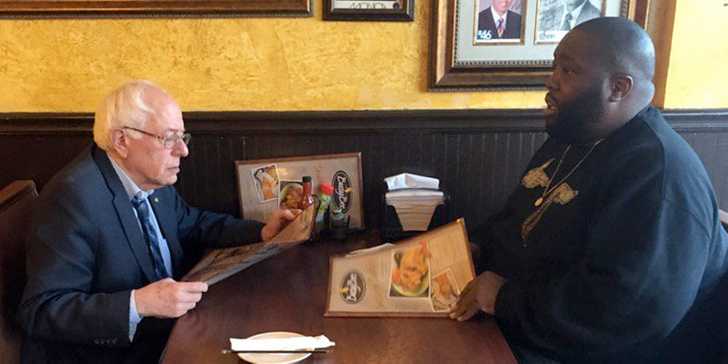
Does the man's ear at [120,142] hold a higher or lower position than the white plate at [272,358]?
higher

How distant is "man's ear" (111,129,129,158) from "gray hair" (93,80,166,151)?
10 millimetres

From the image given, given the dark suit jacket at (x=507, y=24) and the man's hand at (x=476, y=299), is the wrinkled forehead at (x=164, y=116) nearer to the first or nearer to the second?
the man's hand at (x=476, y=299)

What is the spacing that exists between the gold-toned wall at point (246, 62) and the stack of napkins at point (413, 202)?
0.28 meters

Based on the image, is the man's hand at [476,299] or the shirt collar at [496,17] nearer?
the man's hand at [476,299]

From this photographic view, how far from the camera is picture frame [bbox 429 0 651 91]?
1841 mm

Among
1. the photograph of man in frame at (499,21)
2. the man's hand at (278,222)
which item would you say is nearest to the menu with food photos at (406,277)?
the man's hand at (278,222)

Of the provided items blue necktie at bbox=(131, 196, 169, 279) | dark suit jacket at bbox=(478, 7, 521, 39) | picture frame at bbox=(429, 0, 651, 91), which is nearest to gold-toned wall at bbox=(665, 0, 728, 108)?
picture frame at bbox=(429, 0, 651, 91)

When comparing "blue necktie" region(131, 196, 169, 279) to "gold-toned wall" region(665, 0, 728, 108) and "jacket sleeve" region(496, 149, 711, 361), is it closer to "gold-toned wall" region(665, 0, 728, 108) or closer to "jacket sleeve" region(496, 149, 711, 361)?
"jacket sleeve" region(496, 149, 711, 361)

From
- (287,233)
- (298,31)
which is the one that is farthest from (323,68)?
(287,233)

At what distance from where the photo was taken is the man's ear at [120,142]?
1427mm

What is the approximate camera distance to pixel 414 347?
1.19 m

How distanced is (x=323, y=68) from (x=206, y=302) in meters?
0.85

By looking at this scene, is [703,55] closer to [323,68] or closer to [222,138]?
[323,68]

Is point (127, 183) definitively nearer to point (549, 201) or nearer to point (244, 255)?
point (244, 255)
